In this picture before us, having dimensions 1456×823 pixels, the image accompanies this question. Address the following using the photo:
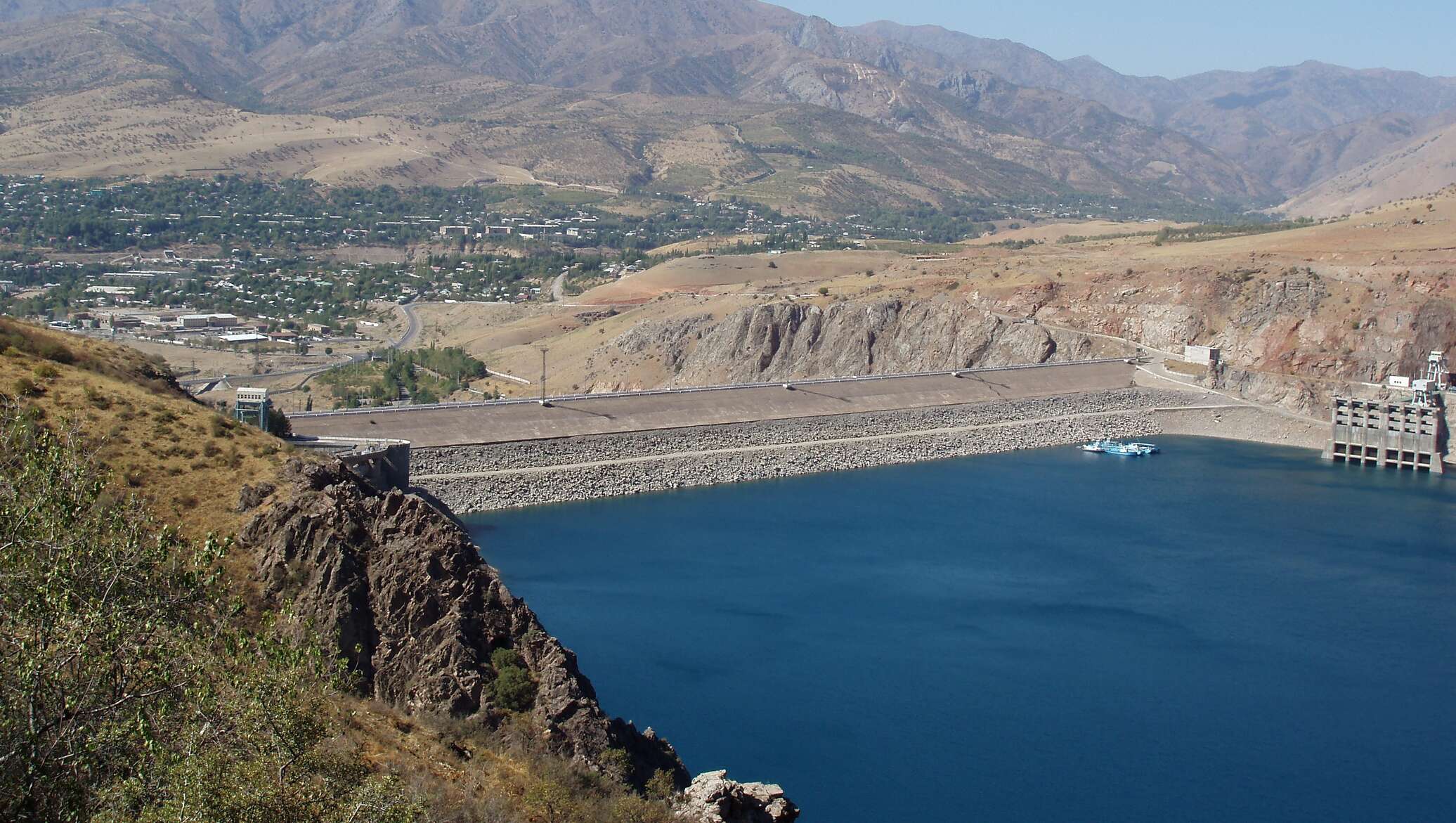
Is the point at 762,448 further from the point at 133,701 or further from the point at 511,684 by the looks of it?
the point at 133,701

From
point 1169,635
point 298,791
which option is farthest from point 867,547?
point 298,791

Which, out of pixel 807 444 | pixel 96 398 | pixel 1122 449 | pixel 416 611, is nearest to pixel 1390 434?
pixel 1122 449

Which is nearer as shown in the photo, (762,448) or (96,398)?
(96,398)

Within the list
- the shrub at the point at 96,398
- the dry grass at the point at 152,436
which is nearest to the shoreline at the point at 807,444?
the dry grass at the point at 152,436

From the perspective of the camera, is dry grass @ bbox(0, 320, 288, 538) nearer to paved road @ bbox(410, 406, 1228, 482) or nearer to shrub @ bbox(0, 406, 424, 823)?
shrub @ bbox(0, 406, 424, 823)

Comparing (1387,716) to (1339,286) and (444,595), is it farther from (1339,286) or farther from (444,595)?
(1339,286)

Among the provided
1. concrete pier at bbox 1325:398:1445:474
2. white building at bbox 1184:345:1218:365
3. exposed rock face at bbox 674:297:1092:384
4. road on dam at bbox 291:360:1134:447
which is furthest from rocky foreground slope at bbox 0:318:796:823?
white building at bbox 1184:345:1218:365
